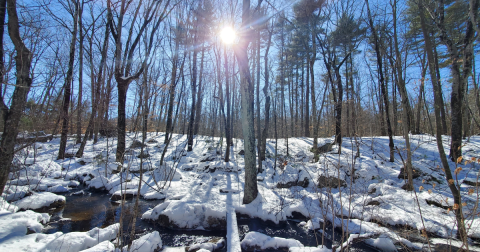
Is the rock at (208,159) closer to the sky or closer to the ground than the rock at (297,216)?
closer to the sky

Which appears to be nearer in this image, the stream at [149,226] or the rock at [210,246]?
the rock at [210,246]

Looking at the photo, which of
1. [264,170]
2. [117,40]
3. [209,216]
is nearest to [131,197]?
[209,216]

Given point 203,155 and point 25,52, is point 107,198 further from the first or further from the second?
point 203,155

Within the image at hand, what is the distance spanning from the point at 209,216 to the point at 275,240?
180 cm

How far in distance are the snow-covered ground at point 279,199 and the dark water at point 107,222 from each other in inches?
9.8

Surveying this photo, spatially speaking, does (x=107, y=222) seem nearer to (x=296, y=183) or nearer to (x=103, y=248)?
(x=103, y=248)

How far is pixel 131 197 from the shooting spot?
6.94 m

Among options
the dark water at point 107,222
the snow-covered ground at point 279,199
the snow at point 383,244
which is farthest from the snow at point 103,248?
the snow at point 383,244

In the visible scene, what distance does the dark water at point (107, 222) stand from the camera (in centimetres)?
453

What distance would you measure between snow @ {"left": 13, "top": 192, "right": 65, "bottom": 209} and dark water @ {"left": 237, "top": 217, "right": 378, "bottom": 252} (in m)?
5.51

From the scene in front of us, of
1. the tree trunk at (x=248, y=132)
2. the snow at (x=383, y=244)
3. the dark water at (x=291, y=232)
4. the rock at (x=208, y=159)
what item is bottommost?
the dark water at (x=291, y=232)

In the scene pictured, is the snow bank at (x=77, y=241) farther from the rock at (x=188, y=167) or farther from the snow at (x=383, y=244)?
the rock at (x=188, y=167)

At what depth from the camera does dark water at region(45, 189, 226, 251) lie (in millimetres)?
4531

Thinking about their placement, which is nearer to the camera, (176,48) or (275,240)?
(275,240)
